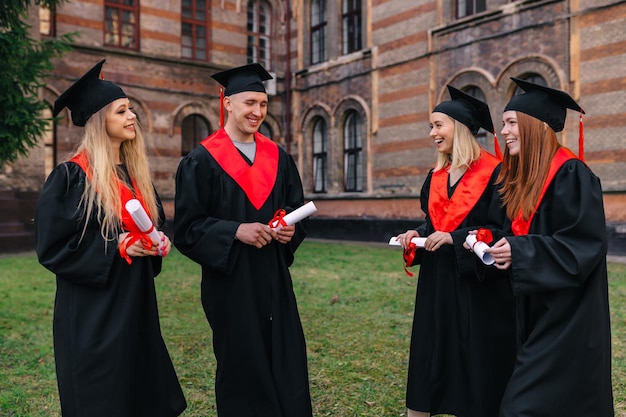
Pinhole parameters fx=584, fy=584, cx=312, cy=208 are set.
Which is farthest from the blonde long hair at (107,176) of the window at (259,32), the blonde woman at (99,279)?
the window at (259,32)

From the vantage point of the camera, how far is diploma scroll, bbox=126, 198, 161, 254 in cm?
252

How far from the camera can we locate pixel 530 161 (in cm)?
292

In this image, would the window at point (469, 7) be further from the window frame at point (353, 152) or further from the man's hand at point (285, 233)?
the man's hand at point (285, 233)

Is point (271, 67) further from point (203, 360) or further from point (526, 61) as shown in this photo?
point (203, 360)

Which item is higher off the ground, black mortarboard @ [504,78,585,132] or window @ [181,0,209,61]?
window @ [181,0,209,61]

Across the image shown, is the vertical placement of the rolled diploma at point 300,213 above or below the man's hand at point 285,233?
above

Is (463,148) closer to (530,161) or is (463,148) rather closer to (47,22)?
(530,161)

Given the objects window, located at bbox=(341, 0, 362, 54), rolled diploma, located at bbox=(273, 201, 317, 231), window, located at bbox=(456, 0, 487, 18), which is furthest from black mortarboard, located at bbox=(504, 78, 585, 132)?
window, located at bbox=(341, 0, 362, 54)

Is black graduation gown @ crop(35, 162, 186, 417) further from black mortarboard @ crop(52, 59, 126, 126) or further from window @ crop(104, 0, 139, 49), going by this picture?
window @ crop(104, 0, 139, 49)

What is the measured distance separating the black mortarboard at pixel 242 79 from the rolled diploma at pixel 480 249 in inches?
58.7

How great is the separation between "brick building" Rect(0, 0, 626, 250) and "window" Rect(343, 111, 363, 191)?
0.04 m

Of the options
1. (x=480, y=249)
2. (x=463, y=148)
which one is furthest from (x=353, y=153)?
(x=480, y=249)

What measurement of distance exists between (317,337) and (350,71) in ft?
42.9

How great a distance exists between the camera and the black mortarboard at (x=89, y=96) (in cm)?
302
